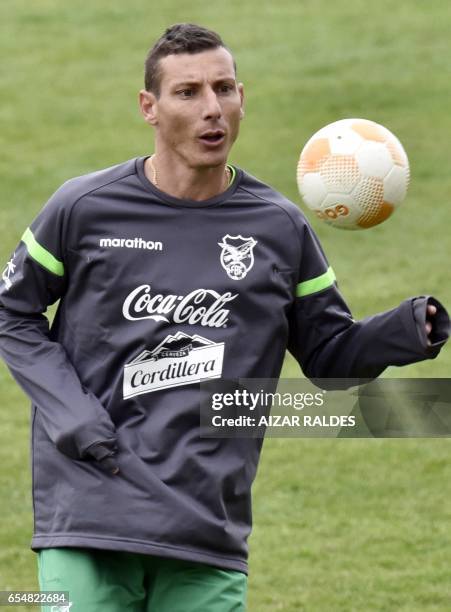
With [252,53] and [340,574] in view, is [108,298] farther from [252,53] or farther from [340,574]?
[252,53]

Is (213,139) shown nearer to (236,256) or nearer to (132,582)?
(236,256)

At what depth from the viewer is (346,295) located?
47.7 ft

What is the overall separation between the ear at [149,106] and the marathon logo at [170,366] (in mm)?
775

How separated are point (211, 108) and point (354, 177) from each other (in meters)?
1.14

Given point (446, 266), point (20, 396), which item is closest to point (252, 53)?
point (446, 266)

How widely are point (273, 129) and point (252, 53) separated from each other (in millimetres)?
3024

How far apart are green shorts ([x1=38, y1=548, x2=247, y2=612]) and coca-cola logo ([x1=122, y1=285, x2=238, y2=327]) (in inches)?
30.9

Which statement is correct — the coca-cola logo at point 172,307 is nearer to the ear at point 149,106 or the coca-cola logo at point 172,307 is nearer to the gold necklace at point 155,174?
the gold necklace at point 155,174

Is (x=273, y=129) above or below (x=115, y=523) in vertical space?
below

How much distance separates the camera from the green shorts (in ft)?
17.1

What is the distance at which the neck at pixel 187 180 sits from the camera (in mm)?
5527

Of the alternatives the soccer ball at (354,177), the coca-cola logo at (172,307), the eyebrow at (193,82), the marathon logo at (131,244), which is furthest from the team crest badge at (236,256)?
the soccer ball at (354,177)

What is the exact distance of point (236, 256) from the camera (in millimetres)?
5477

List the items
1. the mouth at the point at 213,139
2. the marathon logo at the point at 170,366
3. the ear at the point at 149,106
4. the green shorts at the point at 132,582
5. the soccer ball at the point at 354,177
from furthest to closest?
the soccer ball at the point at 354,177 → the ear at the point at 149,106 → the mouth at the point at 213,139 → the marathon logo at the point at 170,366 → the green shorts at the point at 132,582
